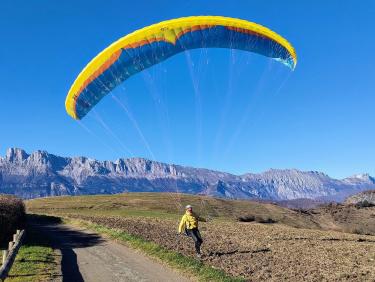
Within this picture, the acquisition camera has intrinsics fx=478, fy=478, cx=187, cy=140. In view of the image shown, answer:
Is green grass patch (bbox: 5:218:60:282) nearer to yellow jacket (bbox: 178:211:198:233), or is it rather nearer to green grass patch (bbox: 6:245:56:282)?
green grass patch (bbox: 6:245:56:282)

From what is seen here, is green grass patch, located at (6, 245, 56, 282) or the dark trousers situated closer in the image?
green grass patch, located at (6, 245, 56, 282)

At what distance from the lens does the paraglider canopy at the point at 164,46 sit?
27234 millimetres

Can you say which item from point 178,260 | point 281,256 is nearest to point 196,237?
point 178,260

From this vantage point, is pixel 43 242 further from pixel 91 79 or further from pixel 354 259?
pixel 354 259

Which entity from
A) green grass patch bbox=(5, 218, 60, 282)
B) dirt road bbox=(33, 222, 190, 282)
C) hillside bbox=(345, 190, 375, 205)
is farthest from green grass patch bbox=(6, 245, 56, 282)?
hillside bbox=(345, 190, 375, 205)

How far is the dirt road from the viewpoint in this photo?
1983 centimetres

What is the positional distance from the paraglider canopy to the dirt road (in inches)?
362

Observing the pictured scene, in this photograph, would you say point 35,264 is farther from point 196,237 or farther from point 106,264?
point 196,237

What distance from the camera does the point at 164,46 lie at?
2794cm

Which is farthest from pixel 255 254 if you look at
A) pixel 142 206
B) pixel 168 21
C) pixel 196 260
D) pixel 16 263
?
pixel 142 206

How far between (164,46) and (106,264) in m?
12.7

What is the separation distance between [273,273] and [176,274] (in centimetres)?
408

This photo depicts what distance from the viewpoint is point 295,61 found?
100 ft

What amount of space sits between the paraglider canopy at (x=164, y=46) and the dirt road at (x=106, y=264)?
919cm
